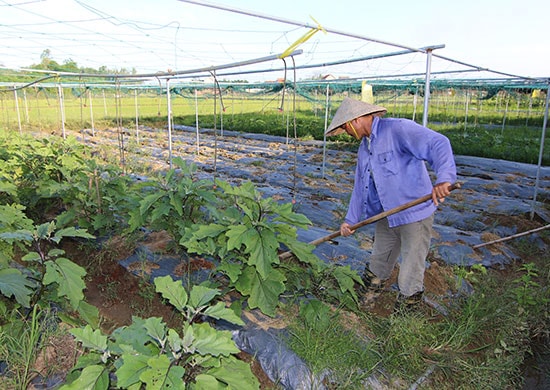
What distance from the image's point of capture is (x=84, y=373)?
1471mm

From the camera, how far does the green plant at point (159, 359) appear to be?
1387mm

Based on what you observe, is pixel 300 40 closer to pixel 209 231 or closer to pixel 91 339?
pixel 209 231

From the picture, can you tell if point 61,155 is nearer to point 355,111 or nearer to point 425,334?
point 355,111

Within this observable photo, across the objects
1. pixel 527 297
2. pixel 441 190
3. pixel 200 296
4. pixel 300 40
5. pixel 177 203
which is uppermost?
pixel 300 40

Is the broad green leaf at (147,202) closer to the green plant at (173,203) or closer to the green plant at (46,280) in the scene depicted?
the green plant at (173,203)

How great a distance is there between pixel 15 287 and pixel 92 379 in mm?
910

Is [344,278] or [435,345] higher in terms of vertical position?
[344,278]

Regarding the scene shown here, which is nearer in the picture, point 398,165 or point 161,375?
point 161,375

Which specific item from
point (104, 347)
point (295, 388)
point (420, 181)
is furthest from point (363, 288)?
point (104, 347)

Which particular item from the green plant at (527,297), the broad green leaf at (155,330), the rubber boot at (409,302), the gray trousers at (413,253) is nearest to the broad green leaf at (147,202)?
the broad green leaf at (155,330)

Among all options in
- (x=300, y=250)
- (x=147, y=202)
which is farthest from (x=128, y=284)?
(x=300, y=250)

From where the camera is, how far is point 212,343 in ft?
5.01

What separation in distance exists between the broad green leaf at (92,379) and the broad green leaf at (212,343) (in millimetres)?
338

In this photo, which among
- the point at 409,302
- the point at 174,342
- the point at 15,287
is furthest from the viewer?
the point at 409,302
